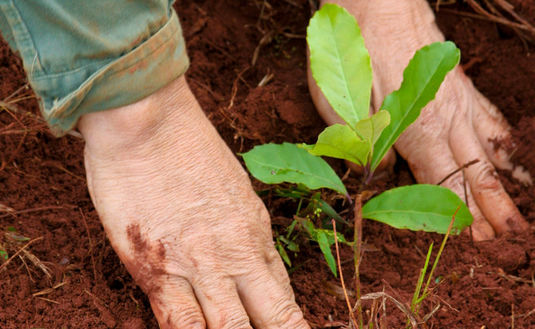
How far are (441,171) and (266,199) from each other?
0.47m

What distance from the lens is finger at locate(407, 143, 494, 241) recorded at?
1532 millimetres

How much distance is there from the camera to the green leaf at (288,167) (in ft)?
4.08

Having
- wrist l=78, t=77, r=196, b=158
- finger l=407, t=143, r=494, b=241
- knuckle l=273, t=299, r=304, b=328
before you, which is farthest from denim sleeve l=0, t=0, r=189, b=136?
finger l=407, t=143, r=494, b=241

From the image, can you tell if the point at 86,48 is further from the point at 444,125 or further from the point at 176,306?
the point at 444,125

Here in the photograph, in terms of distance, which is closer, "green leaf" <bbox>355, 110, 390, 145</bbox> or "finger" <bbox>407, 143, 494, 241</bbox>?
"green leaf" <bbox>355, 110, 390, 145</bbox>

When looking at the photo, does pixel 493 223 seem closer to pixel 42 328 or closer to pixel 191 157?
pixel 191 157

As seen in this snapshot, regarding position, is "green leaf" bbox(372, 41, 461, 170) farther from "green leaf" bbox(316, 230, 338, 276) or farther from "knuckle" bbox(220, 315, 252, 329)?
"knuckle" bbox(220, 315, 252, 329)

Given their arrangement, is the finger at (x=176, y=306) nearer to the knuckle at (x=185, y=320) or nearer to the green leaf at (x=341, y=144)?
the knuckle at (x=185, y=320)

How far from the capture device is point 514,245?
54.7 inches

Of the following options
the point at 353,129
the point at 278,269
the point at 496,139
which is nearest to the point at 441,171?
the point at 496,139

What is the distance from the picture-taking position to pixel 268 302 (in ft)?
3.91

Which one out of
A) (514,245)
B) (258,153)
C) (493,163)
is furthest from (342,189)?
(493,163)

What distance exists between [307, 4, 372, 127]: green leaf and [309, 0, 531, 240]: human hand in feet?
0.92

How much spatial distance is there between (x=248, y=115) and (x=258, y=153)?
12.9 inches
